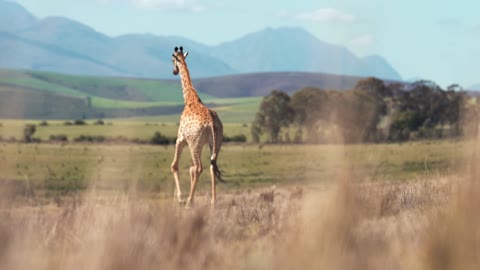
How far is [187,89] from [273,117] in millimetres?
92464

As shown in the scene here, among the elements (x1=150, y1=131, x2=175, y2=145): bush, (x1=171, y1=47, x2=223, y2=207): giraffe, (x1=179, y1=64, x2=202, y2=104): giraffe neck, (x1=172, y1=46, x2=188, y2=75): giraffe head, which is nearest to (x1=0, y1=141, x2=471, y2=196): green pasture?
(x1=150, y1=131, x2=175, y2=145): bush

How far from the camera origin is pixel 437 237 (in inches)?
252

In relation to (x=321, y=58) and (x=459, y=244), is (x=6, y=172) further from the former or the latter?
(x=459, y=244)

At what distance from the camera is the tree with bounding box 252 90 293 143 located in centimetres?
10956

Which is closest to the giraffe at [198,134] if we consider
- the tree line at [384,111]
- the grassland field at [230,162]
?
the grassland field at [230,162]

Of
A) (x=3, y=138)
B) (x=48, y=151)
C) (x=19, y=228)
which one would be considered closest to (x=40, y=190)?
(x=19, y=228)

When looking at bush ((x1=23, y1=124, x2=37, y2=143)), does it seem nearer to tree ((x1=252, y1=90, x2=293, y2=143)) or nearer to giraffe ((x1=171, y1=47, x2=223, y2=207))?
tree ((x1=252, y1=90, x2=293, y2=143))

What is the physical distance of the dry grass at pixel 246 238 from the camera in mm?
5930

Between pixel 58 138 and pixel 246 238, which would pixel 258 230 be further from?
pixel 58 138

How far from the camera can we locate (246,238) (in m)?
8.41

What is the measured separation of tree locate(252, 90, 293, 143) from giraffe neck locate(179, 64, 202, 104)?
90727 millimetres

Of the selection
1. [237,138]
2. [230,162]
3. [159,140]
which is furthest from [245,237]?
[237,138]

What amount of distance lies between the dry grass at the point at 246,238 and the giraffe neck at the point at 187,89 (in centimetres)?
885

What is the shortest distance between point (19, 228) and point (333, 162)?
2.79 meters
